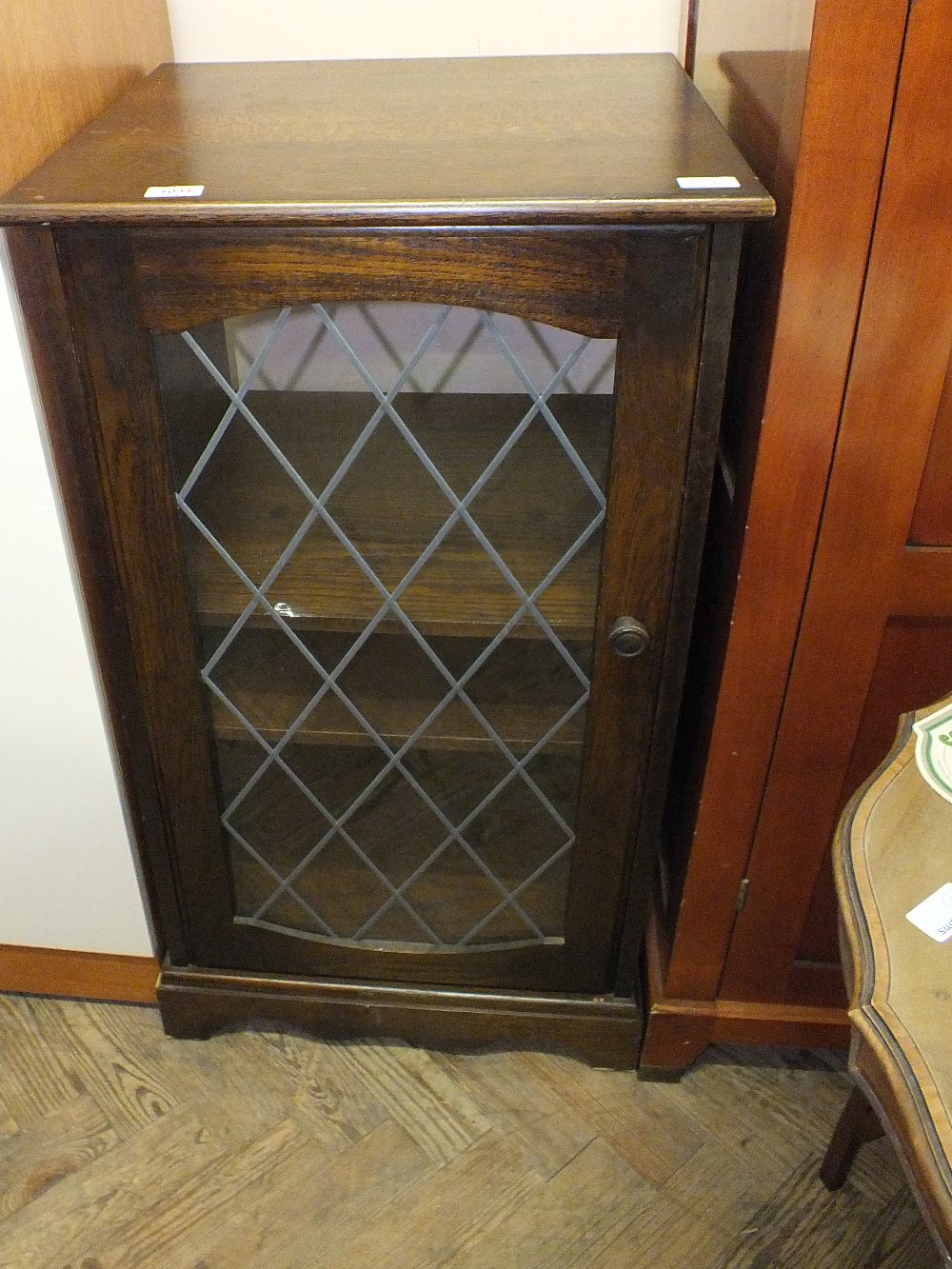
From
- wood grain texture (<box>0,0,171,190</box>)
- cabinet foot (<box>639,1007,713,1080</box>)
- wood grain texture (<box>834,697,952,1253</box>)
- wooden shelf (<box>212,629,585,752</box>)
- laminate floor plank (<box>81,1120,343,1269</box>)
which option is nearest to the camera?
wood grain texture (<box>834,697,952,1253</box>)

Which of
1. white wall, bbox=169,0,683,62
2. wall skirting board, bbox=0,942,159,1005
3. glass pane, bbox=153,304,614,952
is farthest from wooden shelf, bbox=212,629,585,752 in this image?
white wall, bbox=169,0,683,62

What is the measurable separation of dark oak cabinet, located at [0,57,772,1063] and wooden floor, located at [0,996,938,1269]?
99mm

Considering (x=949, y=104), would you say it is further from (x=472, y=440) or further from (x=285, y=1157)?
(x=285, y=1157)

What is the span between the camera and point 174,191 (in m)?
0.68

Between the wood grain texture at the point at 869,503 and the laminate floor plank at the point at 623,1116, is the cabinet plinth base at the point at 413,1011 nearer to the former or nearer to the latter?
the laminate floor plank at the point at 623,1116

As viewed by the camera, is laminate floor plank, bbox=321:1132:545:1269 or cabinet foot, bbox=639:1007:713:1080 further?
cabinet foot, bbox=639:1007:713:1080

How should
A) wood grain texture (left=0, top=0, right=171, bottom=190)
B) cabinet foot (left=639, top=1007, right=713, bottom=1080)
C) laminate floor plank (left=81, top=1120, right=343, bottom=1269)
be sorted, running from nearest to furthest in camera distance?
wood grain texture (left=0, top=0, right=171, bottom=190), laminate floor plank (left=81, top=1120, right=343, bottom=1269), cabinet foot (left=639, top=1007, right=713, bottom=1080)

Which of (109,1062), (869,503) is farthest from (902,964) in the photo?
(109,1062)

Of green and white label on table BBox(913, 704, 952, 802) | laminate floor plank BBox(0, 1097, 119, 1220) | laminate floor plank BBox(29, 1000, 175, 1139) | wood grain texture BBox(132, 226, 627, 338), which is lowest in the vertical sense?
laminate floor plank BBox(29, 1000, 175, 1139)

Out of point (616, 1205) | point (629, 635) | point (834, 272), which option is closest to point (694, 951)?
point (616, 1205)

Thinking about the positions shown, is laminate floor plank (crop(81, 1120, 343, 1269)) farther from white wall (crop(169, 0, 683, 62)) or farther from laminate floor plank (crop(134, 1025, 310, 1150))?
white wall (crop(169, 0, 683, 62))

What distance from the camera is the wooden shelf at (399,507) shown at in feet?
2.58

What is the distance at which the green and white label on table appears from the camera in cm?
67

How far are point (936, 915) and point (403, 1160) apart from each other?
0.76 m
